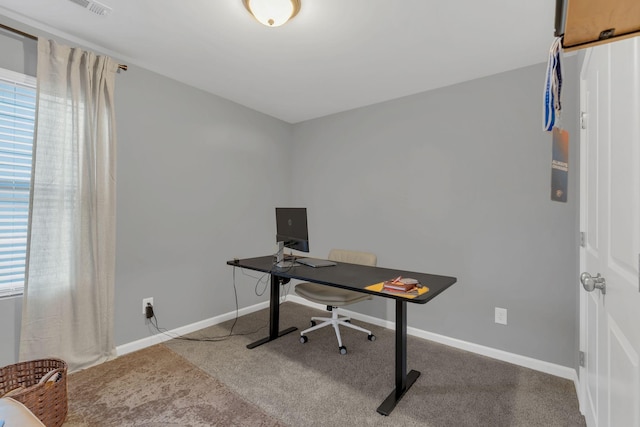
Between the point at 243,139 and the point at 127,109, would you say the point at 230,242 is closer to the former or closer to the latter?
the point at 243,139

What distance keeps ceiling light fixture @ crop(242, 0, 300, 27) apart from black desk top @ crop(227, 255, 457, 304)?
1701mm

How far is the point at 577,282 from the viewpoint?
2139mm

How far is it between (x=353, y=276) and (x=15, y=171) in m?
2.52

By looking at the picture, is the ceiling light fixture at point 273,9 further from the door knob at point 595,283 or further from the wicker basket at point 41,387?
the wicker basket at point 41,387

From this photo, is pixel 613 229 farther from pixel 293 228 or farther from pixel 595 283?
pixel 293 228

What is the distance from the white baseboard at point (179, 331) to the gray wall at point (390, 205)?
0.06 m

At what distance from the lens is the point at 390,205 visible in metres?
3.21

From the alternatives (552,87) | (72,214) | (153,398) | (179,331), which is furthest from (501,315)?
(72,214)

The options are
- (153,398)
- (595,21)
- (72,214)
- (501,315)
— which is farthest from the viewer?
(501,315)

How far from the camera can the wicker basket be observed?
1467 mm

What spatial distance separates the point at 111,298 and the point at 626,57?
10.7 ft

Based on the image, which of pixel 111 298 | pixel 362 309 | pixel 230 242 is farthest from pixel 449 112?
pixel 111 298

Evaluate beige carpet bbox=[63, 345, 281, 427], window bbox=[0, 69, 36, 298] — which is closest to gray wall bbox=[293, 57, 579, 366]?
beige carpet bbox=[63, 345, 281, 427]

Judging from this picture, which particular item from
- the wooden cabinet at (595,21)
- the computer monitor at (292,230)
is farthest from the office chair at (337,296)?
the wooden cabinet at (595,21)
